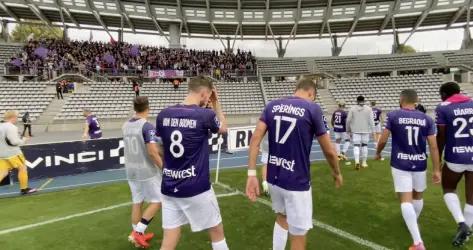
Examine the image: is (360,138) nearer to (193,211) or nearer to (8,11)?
(193,211)

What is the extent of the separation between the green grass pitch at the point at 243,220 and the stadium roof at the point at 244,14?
1190 inches

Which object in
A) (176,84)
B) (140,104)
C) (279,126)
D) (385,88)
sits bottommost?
(279,126)

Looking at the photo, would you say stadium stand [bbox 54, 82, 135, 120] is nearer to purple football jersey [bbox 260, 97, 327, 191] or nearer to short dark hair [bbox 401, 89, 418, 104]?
short dark hair [bbox 401, 89, 418, 104]

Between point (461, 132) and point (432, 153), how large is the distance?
2.06 ft

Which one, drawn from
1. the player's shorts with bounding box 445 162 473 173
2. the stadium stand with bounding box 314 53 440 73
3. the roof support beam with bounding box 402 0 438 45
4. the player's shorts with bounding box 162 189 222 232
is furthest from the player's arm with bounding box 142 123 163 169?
the roof support beam with bounding box 402 0 438 45

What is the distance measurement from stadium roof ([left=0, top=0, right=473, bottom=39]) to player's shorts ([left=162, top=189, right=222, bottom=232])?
1337 inches

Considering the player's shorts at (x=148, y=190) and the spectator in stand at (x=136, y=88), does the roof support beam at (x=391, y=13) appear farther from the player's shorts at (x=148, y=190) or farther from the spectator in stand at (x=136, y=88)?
the player's shorts at (x=148, y=190)

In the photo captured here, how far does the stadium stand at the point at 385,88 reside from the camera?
31938mm

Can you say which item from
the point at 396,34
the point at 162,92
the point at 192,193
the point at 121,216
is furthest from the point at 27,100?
the point at 396,34

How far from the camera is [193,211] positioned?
11.5 feet

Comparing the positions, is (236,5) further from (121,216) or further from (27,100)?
(121,216)

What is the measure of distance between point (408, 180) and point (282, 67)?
3667 centimetres

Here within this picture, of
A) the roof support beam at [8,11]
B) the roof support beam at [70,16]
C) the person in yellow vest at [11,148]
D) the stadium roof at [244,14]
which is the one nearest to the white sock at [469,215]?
the person in yellow vest at [11,148]

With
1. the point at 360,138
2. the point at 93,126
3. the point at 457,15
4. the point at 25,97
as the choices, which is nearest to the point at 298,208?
the point at 360,138
